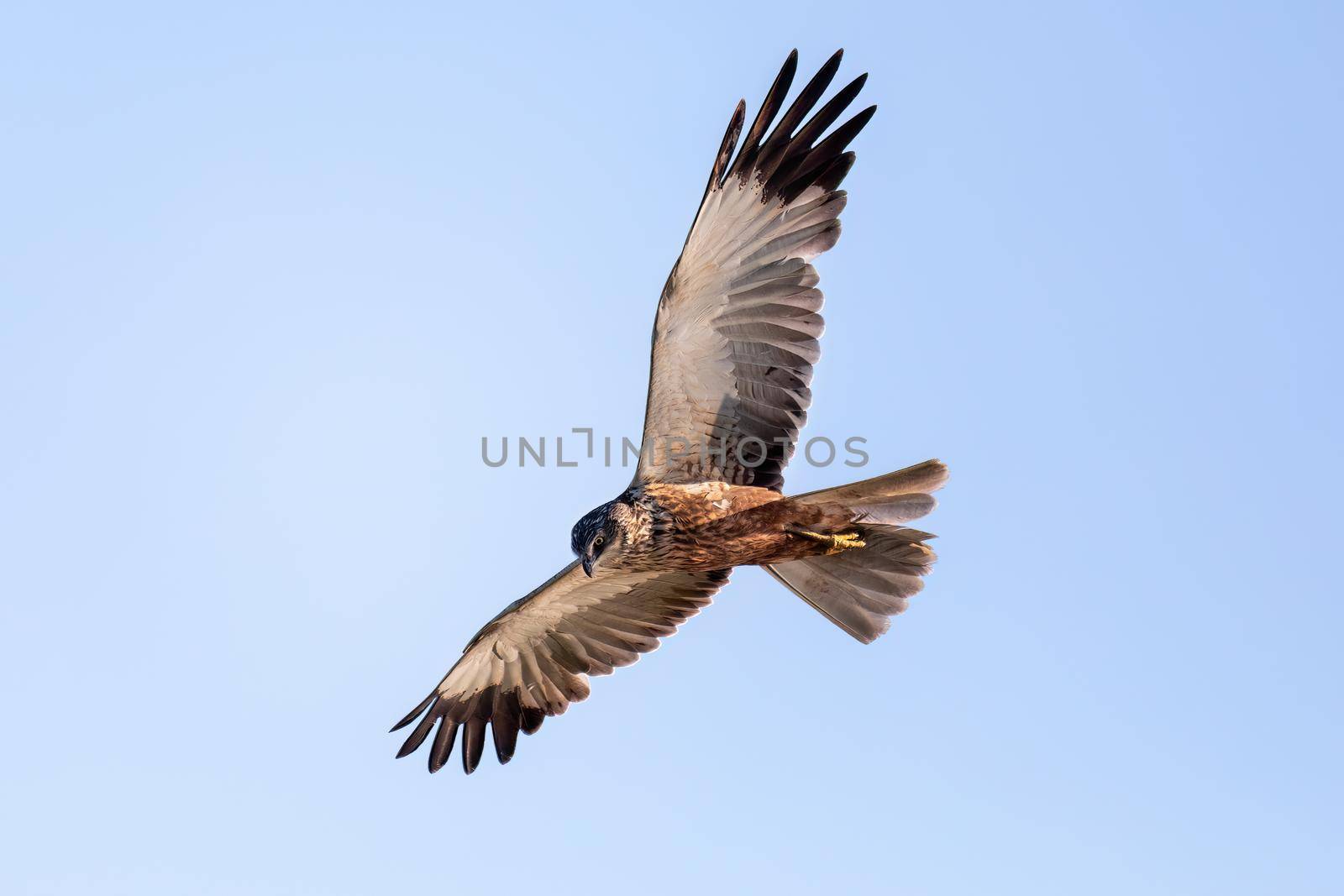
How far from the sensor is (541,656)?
10.1m

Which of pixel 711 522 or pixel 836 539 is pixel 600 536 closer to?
pixel 711 522

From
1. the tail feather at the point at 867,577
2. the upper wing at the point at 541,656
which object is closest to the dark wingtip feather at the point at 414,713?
the upper wing at the point at 541,656

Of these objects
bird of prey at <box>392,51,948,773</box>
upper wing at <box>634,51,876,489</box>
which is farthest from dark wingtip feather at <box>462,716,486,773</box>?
upper wing at <box>634,51,876,489</box>

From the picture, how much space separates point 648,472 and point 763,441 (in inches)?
29.4

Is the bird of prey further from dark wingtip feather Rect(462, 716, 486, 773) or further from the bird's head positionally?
dark wingtip feather Rect(462, 716, 486, 773)

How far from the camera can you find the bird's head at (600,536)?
8234mm

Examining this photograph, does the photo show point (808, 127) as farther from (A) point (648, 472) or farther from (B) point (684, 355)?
(A) point (648, 472)

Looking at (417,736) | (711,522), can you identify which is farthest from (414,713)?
(711,522)

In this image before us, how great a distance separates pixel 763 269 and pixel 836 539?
1.68 metres

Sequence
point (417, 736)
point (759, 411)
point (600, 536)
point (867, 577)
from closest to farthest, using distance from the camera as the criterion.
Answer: point (600, 536) → point (759, 411) → point (867, 577) → point (417, 736)

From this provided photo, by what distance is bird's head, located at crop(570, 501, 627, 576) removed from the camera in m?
8.23

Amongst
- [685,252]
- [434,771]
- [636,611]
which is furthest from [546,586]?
[685,252]

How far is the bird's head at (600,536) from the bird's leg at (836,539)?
1.04m

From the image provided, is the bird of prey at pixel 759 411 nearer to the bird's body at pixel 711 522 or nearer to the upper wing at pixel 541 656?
the bird's body at pixel 711 522
